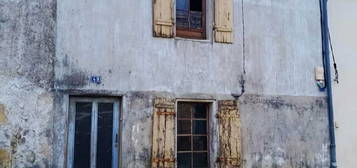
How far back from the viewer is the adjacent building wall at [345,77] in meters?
8.21

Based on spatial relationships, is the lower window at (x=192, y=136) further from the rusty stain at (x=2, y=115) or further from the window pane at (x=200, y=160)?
the rusty stain at (x=2, y=115)

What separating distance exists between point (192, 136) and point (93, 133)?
1.69m

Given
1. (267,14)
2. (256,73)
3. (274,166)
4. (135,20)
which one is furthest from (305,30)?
(135,20)

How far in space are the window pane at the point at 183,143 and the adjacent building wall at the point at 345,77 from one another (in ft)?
9.80

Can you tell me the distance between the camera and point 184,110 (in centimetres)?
738

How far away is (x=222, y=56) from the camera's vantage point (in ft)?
24.7

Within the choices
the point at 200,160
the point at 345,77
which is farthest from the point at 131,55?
the point at 345,77

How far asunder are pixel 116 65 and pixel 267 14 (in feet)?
9.99

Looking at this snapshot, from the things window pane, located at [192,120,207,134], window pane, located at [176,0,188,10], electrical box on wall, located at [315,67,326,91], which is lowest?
window pane, located at [192,120,207,134]

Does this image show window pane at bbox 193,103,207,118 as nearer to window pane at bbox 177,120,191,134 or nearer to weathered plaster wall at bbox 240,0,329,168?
window pane at bbox 177,120,191,134

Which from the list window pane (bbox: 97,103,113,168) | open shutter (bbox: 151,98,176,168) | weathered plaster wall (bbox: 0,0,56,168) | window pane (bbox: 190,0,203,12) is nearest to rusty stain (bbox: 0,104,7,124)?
weathered plaster wall (bbox: 0,0,56,168)

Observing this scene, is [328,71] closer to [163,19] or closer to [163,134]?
[163,19]

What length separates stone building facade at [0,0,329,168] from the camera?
21.1 ft

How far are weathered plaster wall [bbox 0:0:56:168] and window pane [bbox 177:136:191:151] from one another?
2111 millimetres
